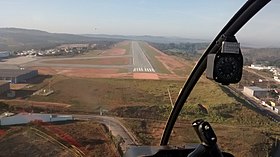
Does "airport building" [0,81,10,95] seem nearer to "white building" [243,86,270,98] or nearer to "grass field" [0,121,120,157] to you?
"grass field" [0,121,120,157]

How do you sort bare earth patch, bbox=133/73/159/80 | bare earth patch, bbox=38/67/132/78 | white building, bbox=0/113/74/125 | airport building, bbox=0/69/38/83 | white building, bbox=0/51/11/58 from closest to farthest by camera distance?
white building, bbox=0/113/74/125, airport building, bbox=0/69/38/83, bare earth patch, bbox=133/73/159/80, bare earth patch, bbox=38/67/132/78, white building, bbox=0/51/11/58

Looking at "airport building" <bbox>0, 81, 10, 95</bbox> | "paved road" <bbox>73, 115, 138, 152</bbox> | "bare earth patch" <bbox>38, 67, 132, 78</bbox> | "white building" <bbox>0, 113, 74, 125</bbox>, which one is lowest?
"paved road" <bbox>73, 115, 138, 152</bbox>

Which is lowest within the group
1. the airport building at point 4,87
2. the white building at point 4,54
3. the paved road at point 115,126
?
the paved road at point 115,126

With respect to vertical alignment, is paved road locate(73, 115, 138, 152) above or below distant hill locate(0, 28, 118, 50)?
below

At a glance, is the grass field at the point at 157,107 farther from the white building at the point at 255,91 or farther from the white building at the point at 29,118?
the white building at the point at 29,118

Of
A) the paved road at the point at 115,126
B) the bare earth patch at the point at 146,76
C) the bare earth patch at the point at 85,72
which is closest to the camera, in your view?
the paved road at the point at 115,126

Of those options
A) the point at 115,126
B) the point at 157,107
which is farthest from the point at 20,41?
the point at 115,126

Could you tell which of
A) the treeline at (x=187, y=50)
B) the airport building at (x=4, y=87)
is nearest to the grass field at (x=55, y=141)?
the treeline at (x=187, y=50)

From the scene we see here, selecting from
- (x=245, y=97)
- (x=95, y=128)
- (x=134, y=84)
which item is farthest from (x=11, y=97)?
(x=245, y=97)

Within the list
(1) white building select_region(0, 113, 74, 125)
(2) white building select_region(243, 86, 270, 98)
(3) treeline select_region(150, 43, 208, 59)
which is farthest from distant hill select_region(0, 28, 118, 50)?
(2) white building select_region(243, 86, 270, 98)

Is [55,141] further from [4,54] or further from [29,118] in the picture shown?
[4,54]

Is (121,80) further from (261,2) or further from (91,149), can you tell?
(261,2)
